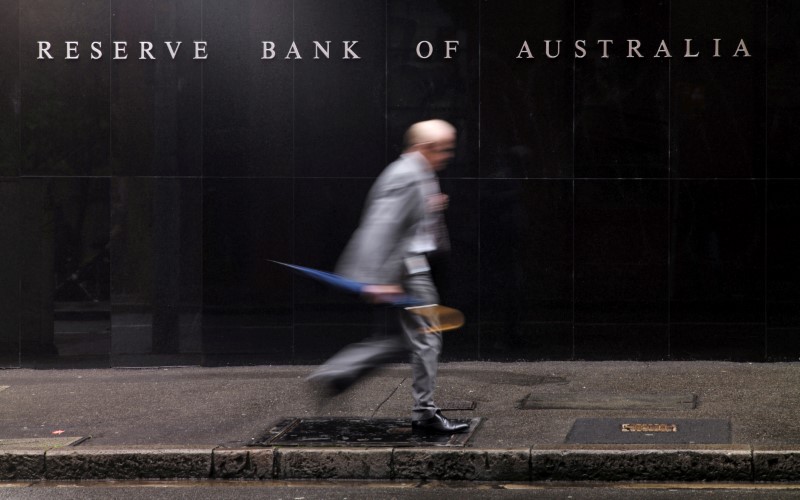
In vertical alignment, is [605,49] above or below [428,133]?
above

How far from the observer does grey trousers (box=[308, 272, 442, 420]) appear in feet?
22.1

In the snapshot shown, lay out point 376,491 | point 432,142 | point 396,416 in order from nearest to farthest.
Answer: point 376,491 < point 432,142 < point 396,416

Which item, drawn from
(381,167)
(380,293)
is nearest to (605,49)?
(381,167)

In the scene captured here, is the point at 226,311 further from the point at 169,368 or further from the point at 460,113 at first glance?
the point at 460,113

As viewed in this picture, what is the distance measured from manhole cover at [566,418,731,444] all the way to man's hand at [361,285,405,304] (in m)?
1.39

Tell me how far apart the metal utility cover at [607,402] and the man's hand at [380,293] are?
1951 millimetres

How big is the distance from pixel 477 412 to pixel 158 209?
4.01 meters

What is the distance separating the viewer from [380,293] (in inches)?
265

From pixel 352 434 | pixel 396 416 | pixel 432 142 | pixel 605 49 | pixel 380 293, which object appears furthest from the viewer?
pixel 605 49

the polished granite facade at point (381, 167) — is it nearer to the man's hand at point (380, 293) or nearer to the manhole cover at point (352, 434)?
the manhole cover at point (352, 434)

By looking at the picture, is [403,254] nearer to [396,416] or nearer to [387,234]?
[387,234]

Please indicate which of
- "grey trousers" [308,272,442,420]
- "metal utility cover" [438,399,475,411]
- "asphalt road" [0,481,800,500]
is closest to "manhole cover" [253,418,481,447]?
"grey trousers" [308,272,442,420]

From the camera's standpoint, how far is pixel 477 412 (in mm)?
8172

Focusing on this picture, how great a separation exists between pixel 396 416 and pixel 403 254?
65.6 inches
